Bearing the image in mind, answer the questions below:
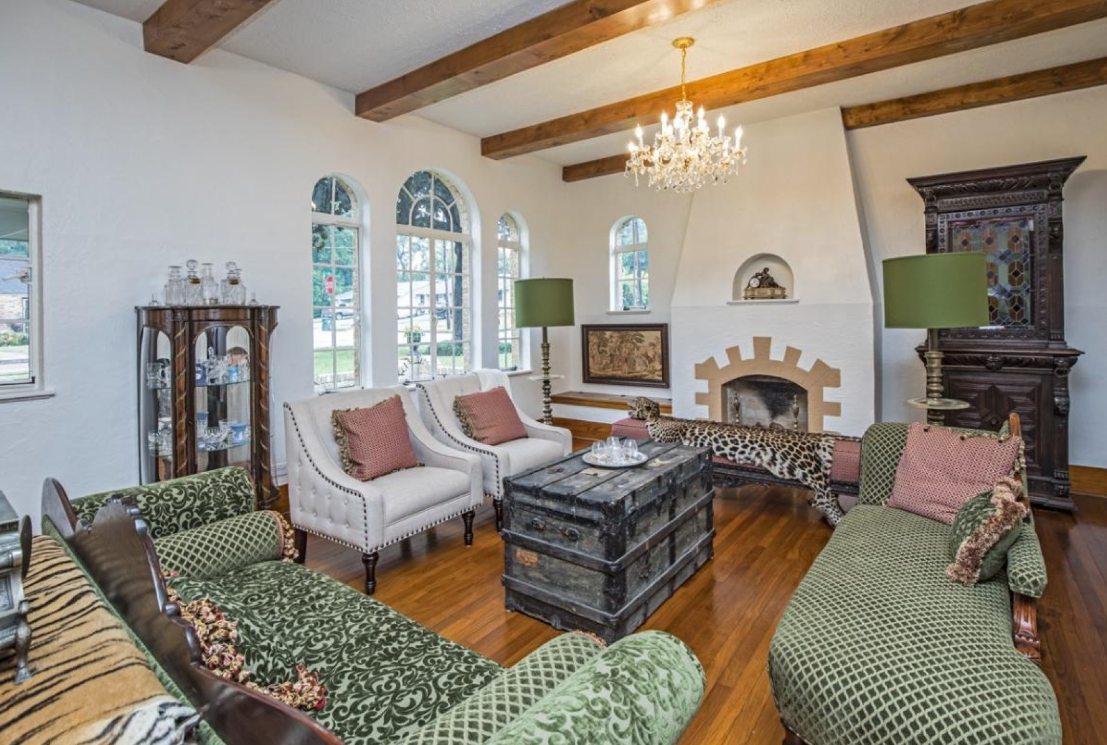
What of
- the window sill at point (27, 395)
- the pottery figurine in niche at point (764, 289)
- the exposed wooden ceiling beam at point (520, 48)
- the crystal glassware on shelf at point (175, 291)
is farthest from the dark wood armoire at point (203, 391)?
the pottery figurine in niche at point (764, 289)

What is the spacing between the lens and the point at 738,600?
2758 millimetres

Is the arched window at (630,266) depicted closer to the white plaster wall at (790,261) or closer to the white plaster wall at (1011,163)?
the white plaster wall at (790,261)

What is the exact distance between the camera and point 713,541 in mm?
3408

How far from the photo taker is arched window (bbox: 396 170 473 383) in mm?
5461

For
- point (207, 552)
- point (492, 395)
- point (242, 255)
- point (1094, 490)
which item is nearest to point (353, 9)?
point (242, 255)

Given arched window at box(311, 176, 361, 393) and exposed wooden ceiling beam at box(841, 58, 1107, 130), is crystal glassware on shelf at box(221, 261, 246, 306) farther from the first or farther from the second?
exposed wooden ceiling beam at box(841, 58, 1107, 130)

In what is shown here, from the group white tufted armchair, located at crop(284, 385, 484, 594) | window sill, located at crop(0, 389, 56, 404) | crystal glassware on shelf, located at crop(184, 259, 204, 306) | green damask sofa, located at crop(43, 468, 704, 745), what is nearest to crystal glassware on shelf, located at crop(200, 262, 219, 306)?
crystal glassware on shelf, located at crop(184, 259, 204, 306)

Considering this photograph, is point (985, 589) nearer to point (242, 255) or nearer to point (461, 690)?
point (461, 690)

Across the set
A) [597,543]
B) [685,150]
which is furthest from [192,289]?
[685,150]

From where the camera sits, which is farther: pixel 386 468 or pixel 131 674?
pixel 386 468

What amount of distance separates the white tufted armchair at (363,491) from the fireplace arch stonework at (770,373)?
2947 mm

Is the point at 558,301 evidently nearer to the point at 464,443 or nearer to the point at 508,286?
the point at 464,443

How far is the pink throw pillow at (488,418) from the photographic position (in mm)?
3988

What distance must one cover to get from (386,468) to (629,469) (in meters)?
1.40
